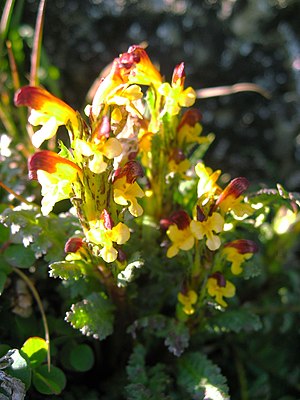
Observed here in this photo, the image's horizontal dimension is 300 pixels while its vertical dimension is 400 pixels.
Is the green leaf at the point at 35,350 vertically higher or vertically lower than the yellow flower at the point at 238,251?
lower

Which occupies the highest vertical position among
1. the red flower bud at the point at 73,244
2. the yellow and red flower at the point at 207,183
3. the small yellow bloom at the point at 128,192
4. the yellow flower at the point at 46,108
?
the yellow flower at the point at 46,108

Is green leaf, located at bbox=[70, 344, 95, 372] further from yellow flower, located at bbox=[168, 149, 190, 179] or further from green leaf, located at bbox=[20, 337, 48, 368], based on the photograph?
yellow flower, located at bbox=[168, 149, 190, 179]

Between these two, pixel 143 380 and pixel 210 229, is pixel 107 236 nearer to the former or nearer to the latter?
pixel 210 229

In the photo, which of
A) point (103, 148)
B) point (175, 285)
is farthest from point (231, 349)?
point (103, 148)

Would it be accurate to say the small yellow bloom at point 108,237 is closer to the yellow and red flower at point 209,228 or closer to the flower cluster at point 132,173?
the flower cluster at point 132,173

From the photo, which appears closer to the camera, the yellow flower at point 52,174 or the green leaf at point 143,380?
the yellow flower at point 52,174

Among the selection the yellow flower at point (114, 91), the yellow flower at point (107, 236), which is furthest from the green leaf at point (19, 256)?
the yellow flower at point (114, 91)

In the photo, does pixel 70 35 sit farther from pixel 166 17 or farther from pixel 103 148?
pixel 103 148

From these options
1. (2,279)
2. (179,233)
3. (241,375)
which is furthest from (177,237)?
(241,375)
